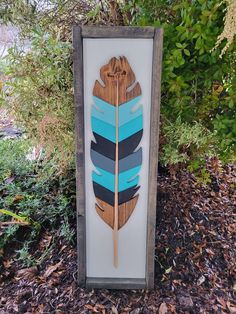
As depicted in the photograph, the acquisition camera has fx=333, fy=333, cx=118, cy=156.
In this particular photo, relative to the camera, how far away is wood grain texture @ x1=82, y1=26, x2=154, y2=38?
111 cm

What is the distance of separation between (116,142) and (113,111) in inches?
4.6

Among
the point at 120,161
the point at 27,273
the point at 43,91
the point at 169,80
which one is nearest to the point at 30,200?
Answer: the point at 27,273

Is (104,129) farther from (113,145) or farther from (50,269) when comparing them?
(50,269)

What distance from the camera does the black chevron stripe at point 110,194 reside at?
1309 mm

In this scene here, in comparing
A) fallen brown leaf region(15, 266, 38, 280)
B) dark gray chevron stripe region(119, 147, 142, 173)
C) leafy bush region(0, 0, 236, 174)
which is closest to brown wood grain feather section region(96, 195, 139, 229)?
dark gray chevron stripe region(119, 147, 142, 173)

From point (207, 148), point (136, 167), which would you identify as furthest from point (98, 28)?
point (207, 148)

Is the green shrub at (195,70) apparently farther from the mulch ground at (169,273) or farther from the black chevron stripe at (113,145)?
the mulch ground at (169,273)

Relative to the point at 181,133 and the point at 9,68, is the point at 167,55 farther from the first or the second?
the point at 9,68

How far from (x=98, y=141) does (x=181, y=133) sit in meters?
0.42

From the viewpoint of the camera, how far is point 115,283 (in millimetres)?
1419

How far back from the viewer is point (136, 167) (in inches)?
50.5

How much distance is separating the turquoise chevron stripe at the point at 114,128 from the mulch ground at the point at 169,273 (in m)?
0.69

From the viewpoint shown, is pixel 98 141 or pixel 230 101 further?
pixel 230 101

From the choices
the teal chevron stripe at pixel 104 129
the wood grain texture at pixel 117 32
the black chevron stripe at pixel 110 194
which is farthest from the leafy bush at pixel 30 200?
the wood grain texture at pixel 117 32
